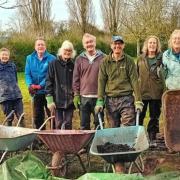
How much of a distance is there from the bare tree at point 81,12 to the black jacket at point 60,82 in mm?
24896

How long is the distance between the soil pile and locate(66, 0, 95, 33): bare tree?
2624cm

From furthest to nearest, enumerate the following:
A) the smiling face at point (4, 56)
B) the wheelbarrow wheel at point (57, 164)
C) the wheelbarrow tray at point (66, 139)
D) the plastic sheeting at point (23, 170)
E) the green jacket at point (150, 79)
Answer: the smiling face at point (4, 56)
the green jacket at point (150, 79)
the wheelbarrow wheel at point (57, 164)
the wheelbarrow tray at point (66, 139)
the plastic sheeting at point (23, 170)

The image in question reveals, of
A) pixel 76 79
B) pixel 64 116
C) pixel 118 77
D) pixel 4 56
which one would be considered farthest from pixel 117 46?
pixel 4 56

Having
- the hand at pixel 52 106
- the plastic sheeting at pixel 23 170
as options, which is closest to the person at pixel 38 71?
the hand at pixel 52 106

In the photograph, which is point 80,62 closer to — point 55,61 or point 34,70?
point 55,61

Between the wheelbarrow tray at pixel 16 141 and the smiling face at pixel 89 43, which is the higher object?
the smiling face at pixel 89 43

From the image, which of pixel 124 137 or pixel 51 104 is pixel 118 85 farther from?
pixel 51 104

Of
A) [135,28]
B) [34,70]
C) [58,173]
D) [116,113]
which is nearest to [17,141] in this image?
[58,173]

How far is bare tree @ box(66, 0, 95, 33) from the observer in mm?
30962

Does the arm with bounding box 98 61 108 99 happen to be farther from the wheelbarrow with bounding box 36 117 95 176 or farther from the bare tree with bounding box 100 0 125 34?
the bare tree with bounding box 100 0 125 34

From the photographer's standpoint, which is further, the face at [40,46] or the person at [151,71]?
the face at [40,46]

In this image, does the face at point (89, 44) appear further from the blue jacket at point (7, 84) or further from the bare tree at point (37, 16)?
the bare tree at point (37, 16)

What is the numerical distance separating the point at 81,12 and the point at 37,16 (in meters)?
3.36

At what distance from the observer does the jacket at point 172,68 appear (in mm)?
5762
